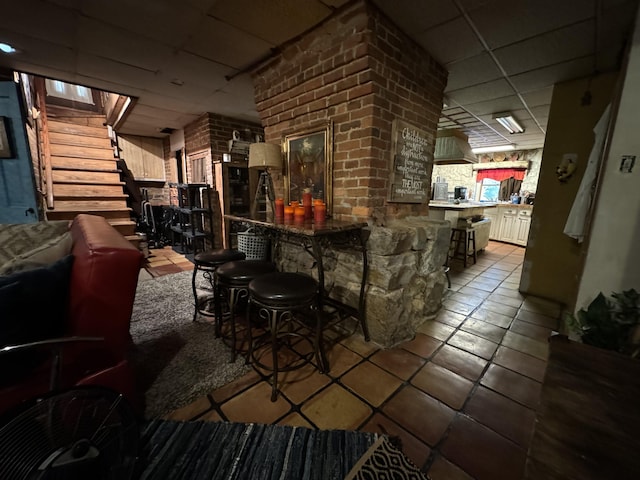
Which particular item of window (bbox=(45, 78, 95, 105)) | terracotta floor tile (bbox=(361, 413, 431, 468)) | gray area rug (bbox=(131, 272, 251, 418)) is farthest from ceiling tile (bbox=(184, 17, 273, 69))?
window (bbox=(45, 78, 95, 105))

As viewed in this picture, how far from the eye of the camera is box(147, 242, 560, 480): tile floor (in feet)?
4.00

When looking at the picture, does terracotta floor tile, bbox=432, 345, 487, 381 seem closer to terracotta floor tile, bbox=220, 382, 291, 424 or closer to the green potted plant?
the green potted plant

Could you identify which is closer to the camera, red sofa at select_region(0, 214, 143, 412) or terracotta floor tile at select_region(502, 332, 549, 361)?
red sofa at select_region(0, 214, 143, 412)

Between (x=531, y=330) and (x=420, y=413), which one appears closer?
→ (x=420, y=413)

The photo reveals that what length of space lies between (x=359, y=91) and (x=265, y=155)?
3.07 feet

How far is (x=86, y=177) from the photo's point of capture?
4.33 meters

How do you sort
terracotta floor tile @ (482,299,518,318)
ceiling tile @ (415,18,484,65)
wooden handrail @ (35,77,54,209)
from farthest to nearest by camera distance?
wooden handrail @ (35,77,54,209)
terracotta floor tile @ (482,299,518,318)
ceiling tile @ (415,18,484,65)

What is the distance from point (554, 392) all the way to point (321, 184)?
1853 millimetres

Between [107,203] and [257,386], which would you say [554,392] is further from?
[107,203]

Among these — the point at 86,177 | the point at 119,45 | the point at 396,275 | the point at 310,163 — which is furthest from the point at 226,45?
the point at 86,177

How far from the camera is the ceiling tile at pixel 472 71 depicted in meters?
2.27

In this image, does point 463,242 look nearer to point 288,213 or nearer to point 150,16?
point 288,213

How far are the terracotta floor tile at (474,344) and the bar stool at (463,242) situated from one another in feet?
7.25

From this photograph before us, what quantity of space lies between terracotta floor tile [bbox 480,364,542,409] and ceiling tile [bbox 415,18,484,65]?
94.9 inches
